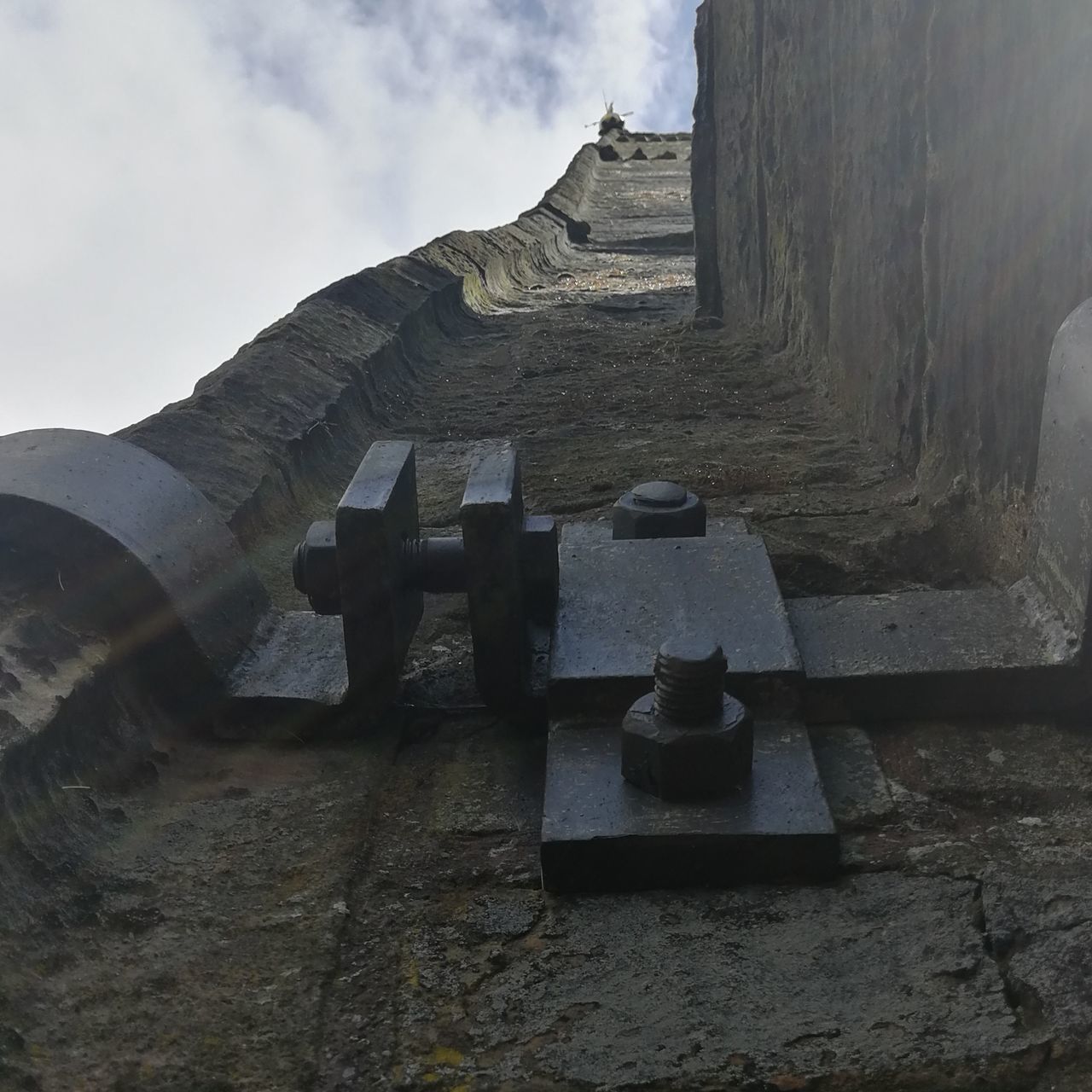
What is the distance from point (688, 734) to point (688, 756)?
0.08 ft

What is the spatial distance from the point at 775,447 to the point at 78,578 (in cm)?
167

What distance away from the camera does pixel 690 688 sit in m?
1.30

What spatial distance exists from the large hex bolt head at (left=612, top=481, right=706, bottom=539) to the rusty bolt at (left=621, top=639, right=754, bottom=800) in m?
0.64

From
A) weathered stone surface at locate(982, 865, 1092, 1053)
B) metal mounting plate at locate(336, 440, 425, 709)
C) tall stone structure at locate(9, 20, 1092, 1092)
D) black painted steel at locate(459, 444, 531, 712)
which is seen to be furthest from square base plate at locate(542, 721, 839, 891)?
metal mounting plate at locate(336, 440, 425, 709)

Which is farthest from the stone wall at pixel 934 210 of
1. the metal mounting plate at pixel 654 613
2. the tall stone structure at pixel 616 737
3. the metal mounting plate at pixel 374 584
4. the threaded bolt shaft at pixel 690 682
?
Answer: the metal mounting plate at pixel 374 584

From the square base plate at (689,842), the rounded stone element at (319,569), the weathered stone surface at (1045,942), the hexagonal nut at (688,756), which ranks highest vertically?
the rounded stone element at (319,569)

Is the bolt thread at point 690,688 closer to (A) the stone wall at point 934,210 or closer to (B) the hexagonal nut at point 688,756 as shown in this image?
(B) the hexagonal nut at point 688,756

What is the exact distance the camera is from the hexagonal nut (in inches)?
49.8

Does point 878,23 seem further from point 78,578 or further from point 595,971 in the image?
point 595,971

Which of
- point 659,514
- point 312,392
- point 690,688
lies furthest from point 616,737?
point 312,392

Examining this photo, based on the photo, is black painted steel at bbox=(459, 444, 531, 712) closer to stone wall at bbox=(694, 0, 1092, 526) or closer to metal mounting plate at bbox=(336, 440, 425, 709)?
metal mounting plate at bbox=(336, 440, 425, 709)

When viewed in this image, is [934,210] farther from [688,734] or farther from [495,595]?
[688,734]

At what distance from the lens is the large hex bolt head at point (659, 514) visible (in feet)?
6.46

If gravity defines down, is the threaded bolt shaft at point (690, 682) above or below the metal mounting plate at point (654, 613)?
above
